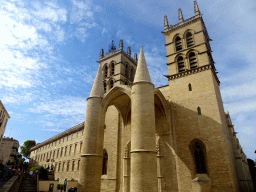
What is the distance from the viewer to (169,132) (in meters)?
15.2

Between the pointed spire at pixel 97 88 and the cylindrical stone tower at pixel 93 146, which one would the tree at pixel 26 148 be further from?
the cylindrical stone tower at pixel 93 146

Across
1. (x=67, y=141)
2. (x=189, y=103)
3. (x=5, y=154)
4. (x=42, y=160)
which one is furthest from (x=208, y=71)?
(x=5, y=154)

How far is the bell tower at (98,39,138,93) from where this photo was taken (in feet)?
70.6

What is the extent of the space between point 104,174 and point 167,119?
25.4 feet

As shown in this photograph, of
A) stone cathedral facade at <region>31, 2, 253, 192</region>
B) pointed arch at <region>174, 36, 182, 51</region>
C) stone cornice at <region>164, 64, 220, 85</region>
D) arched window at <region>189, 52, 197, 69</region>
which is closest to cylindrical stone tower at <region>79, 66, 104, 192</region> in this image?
stone cathedral facade at <region>31, 2, 253, 192</region>

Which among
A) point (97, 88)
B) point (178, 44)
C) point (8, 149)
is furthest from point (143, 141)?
point (8, 149)

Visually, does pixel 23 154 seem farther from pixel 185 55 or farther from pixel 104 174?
pixel 185 55

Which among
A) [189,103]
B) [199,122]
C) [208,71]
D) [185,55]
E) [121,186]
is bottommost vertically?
[121,186]

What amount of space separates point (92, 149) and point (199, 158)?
8062 mm

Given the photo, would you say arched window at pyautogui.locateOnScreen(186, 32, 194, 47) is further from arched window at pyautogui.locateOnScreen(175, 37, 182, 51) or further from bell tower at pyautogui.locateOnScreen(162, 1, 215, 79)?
arched window at pyautogui.locateOnScreen(175, 37, 182, 51)

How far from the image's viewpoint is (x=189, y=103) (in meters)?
15.6

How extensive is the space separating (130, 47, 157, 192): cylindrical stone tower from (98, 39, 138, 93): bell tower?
8.30 meters

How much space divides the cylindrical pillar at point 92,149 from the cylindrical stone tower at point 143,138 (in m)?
3.58

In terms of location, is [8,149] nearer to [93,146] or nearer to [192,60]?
[93,146]
